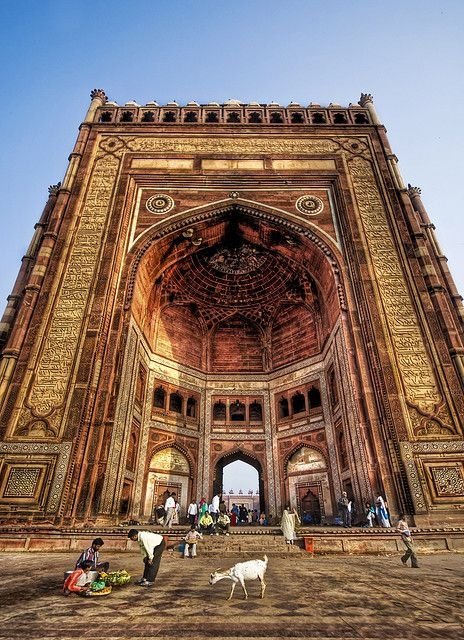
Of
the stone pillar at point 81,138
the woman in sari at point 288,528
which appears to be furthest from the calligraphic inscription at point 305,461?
the stone pillar at point 81,138

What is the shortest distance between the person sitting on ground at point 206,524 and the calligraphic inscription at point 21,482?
3.89 m

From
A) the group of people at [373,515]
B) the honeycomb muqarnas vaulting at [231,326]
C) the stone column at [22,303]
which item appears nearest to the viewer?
the group of people at [373,515]

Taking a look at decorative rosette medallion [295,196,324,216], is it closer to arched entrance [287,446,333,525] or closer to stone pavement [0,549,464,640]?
arched entrance [287,446,333,525]

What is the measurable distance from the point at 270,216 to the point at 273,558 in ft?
35.2

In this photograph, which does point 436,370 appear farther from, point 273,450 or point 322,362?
point 273,450

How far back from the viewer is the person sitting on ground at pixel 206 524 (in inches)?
350

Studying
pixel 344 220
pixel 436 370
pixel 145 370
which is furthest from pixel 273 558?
pixel 344 220

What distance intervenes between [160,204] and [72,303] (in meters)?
5.12

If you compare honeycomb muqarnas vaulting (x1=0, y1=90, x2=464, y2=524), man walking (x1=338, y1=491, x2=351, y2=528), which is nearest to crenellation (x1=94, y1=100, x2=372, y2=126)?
honeycomb muqarnas vaulting (x1=0, y1=90, x2=464, y2=524)

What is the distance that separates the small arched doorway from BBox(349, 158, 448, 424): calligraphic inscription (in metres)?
7.69

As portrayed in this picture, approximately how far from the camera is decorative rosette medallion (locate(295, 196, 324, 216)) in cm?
1384

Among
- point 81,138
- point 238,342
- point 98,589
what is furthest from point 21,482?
point 81,138

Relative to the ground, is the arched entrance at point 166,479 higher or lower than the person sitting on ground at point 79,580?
higher

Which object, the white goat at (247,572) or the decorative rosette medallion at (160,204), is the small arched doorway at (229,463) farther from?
the white goat at (247,572)
